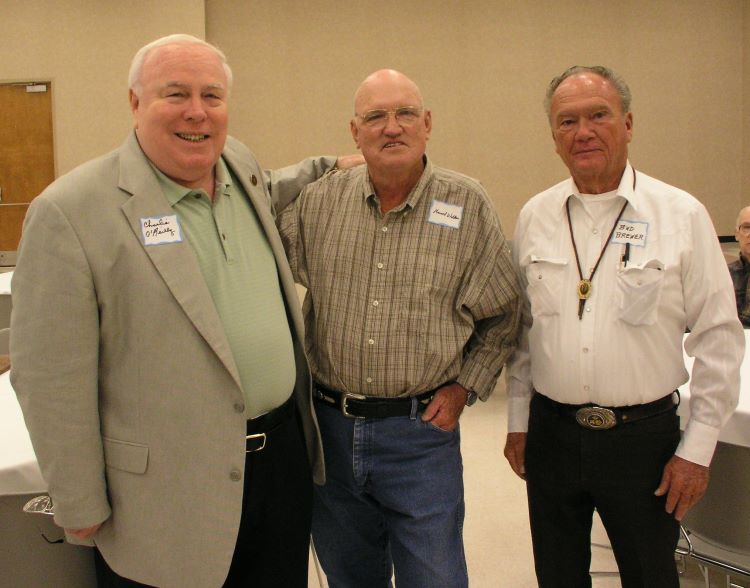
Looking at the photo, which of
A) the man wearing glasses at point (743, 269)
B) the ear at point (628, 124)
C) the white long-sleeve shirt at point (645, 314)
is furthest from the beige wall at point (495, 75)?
the white long-sleeve shirt at point (645, 314)

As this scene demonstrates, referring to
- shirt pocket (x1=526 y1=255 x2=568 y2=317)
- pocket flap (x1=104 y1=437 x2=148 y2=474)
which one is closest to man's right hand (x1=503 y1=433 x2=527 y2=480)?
shirt pocket (x1=526 y1=255 x2=568 y2=317)

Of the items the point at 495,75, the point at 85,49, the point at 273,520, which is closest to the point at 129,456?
the point at 273,520

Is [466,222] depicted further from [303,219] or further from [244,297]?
[244,297]

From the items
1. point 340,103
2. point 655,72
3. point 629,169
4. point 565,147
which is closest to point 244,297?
point 565,147

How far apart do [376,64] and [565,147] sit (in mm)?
4608

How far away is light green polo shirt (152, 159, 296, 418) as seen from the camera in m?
1.55

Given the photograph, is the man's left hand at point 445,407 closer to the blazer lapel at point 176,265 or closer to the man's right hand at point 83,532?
the blazer lapel at point 176,265

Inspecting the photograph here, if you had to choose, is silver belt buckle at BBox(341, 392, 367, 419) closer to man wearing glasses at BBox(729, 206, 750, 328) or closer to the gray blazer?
the gray blazer

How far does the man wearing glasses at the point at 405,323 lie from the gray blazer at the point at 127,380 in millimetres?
462

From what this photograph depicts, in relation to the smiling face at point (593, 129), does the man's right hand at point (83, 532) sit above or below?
below

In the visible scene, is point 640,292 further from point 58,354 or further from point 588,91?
point 58,354

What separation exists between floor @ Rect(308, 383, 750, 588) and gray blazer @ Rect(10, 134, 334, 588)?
1524 mm

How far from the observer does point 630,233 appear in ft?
5.88

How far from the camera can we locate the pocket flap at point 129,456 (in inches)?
57.2
